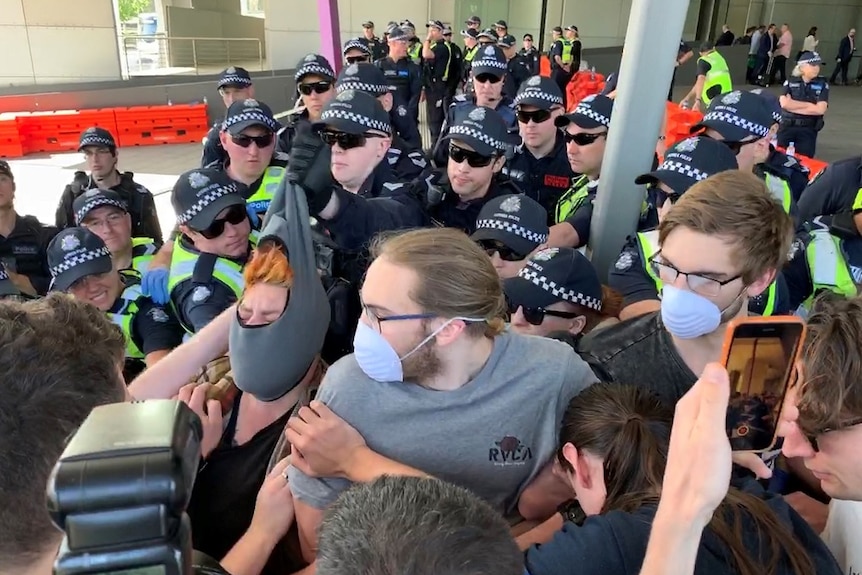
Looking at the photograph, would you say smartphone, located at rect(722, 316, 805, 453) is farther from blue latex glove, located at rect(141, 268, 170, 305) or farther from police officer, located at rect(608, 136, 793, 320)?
blue latex glove, located at rect(141, 268, 170, 305)

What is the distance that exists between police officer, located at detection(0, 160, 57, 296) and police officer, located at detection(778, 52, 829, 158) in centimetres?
841

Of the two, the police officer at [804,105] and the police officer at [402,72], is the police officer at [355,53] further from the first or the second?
the police officer at [804,105]

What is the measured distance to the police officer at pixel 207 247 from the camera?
279 centimetres

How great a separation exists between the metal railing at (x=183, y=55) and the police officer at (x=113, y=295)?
41.5 feet

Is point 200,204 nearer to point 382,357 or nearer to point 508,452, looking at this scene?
point 382,357

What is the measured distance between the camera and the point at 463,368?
1.73 meters

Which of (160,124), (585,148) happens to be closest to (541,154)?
(585,148)

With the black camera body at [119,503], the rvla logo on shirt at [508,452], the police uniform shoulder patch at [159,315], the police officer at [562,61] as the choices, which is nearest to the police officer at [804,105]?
the police officer at [562,61]

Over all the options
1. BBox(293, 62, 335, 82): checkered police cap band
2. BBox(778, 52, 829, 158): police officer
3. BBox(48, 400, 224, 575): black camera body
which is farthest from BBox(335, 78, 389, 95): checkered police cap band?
BBox(778, 52, 829, 158): police officer

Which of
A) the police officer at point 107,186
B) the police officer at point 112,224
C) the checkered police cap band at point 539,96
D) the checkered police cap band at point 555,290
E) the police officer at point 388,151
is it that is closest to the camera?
the checkered police cap band at point 555,290

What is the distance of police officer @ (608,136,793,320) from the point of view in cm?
262

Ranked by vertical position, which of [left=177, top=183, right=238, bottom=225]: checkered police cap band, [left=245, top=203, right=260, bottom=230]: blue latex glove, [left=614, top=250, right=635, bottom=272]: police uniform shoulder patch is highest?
[left=177, top=183, right=238, bottom=225]: checkered police cap band

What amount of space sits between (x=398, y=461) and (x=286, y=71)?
1553cm

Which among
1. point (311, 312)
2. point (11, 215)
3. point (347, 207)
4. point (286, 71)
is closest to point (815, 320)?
point (311, 312)
